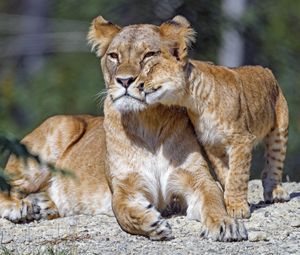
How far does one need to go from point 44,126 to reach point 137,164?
5.45 ft

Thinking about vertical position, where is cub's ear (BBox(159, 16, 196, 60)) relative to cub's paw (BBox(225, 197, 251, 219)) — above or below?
above

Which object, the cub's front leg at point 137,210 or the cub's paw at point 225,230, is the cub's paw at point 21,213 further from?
the cub's paw at point 225,230

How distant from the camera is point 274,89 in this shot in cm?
871

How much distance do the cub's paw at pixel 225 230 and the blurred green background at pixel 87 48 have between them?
4.68 m

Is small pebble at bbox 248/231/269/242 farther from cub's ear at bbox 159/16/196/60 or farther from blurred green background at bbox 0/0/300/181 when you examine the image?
blurred green background at bbox 0/0/300/181

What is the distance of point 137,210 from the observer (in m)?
7.61

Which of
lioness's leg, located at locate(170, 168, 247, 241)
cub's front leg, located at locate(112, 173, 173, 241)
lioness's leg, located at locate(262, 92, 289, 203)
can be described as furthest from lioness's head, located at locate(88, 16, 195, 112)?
lioness's leg, located at locate(262, 92, 289, 203)

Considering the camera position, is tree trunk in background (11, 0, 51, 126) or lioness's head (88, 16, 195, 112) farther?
tree trunk in background (11, 0, 51, 126)

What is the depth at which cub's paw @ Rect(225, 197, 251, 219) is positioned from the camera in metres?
7.83

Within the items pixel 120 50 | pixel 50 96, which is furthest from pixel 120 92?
pixel 50 96

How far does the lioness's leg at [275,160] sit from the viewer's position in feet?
27.7

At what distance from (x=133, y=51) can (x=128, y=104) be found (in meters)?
0.44

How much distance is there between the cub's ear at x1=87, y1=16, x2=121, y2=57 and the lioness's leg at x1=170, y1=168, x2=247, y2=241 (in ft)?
2.99

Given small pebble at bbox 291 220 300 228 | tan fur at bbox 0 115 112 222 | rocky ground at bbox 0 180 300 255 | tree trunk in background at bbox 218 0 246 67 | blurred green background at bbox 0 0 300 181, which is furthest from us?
tree trunk in background at bbox 218 0 246 67
